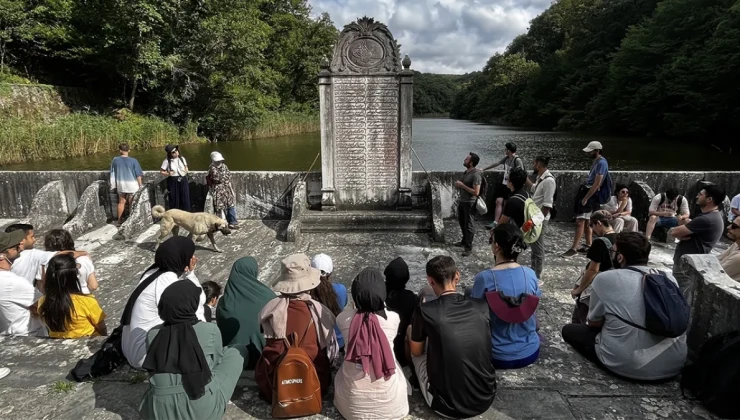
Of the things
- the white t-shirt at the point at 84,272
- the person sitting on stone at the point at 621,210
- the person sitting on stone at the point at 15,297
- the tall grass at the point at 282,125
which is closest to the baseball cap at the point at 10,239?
the person sitting on stone at the point at 15,297

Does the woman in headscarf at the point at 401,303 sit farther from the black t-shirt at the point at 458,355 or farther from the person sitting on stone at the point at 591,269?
the person sitting on stone at the point at 591,269

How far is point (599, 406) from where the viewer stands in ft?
9.68

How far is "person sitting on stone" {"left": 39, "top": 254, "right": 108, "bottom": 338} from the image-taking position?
3.59 meters

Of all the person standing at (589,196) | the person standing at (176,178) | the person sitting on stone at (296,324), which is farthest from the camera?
the person standing at (176,178)

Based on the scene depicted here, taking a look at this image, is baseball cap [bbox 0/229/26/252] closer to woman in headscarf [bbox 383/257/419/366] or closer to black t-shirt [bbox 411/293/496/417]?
woman in headscarf [bbox 383/257/419/366]

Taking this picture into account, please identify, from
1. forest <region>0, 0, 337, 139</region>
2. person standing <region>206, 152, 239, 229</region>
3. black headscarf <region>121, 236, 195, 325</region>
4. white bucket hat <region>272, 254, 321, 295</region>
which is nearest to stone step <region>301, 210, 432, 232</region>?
person standing <region>206, 152, 239, 229</region>

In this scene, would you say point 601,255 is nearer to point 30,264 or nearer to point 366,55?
point 30,264

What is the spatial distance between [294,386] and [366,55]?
5.83 meters

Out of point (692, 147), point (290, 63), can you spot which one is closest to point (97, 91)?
point (290, 63)

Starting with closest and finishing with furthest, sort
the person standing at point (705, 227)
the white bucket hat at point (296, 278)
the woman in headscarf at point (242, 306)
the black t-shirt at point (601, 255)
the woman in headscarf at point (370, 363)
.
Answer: the woman in headscarf at point (370, 363) → the white bucket hat at point (296, 278) → the woman in headscarf at point (242, 306) → the black t-shirt at point (601, 255) → the person standing at point (705, 227)

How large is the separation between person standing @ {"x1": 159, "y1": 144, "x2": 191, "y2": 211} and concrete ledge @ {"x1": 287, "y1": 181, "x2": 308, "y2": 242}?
5.99ft

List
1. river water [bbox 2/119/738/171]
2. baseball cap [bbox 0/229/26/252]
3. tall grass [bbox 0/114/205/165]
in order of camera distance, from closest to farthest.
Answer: baseball cap [bbox 0/229/26/252]
tall grass [bbox 0/114/205/165]
river water [bbox 2/119/738/171]

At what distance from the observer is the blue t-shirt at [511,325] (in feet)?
10.3

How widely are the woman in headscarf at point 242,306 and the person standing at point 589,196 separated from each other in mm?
4572
